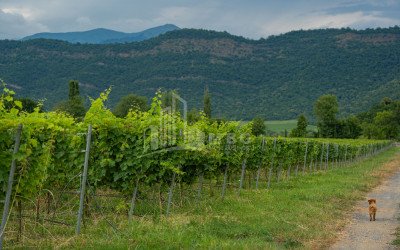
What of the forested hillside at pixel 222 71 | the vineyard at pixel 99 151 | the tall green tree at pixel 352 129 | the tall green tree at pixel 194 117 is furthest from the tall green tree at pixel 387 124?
the vineyard at pixel 99 151

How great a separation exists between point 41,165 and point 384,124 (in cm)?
11323

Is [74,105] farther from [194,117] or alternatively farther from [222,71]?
[222,71]

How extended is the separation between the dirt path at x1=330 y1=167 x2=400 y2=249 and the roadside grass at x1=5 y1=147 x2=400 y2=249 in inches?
9.9

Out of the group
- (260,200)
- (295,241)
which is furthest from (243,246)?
(260,200)

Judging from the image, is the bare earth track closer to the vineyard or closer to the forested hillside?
the vineyard

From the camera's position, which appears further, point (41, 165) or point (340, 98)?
point (340, 98)

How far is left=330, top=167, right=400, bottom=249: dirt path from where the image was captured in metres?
6.50

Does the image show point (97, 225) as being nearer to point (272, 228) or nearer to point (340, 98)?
point (272, 228)

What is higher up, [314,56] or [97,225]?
[314,56]

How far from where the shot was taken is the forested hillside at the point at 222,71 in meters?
126

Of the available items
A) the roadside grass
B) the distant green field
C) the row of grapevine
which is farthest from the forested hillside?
the row of grapevine

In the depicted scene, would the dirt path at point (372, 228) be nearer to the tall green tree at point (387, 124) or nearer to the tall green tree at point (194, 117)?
the tall green tree at point (194, 117)

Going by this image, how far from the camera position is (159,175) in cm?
702

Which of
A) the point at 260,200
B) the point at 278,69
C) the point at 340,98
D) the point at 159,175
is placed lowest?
the point at 260,200
